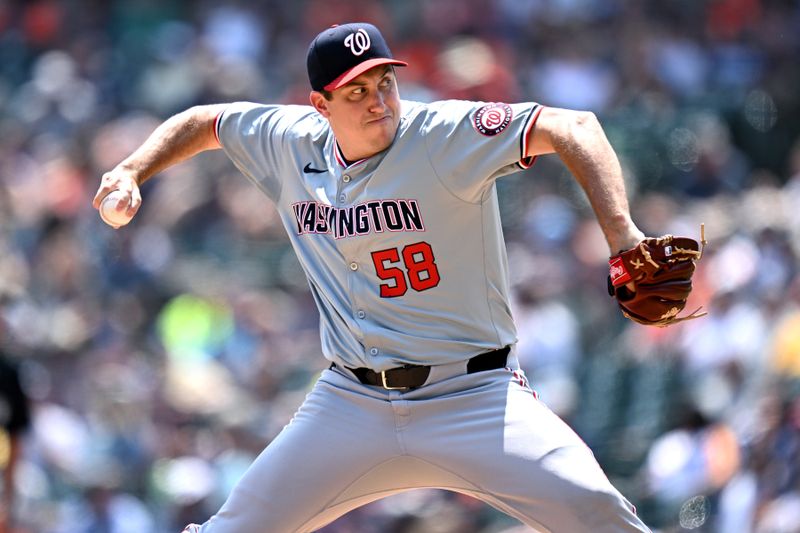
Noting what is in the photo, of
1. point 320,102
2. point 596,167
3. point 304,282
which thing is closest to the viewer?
point 596,167

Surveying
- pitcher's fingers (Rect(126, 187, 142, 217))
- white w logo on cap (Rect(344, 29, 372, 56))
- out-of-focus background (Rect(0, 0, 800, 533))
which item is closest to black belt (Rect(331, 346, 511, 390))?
pitcher's fingers (Rect(126, 187, 142, 217))

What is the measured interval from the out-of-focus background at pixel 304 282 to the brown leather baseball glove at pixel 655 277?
3.21 meters

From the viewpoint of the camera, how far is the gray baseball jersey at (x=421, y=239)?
3678mm

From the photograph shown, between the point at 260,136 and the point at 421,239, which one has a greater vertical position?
the point at 260,136

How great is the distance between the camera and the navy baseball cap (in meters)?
3.77

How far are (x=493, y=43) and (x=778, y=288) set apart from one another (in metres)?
3.73

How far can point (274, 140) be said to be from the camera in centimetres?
407

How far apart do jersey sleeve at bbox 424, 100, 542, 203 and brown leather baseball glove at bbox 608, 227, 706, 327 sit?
0.44 m

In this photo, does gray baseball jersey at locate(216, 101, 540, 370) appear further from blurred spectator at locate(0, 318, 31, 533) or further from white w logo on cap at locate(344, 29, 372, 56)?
blurred spectator at locate(0, 318, 31, 533)

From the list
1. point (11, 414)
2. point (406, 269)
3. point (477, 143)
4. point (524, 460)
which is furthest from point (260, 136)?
point (11, 414)

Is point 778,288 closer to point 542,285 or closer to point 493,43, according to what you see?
point 542,285

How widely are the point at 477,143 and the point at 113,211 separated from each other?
3.51 ft

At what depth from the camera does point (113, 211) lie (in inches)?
144

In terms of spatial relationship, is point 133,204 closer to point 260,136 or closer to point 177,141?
point 177,141
